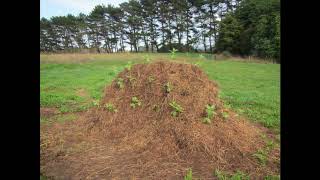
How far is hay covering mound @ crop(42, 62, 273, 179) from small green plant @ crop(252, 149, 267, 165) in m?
0.12

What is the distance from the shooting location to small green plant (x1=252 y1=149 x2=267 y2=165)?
5434 mm

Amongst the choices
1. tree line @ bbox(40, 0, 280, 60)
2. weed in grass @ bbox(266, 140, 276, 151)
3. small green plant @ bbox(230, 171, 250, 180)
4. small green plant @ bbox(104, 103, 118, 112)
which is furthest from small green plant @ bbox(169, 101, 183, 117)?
tree line @ bbox(40, 0, 280, 60)

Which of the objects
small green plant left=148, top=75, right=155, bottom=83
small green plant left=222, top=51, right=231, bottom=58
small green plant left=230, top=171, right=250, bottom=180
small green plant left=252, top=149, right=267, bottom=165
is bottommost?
small green plant left=230, top=171, right=250, bottom=180

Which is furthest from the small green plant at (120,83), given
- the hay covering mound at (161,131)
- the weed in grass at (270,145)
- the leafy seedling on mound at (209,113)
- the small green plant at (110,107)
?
the weed in grass at (270,145)

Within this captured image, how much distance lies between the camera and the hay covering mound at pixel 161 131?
5.21m

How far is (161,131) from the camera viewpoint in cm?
609

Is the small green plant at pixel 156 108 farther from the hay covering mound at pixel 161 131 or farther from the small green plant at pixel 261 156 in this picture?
the small green plant at pixel 261 156

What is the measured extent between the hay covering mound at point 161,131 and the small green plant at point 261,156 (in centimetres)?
12

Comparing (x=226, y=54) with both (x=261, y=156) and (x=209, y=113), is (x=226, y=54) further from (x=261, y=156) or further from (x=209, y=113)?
(x=261, y=156)

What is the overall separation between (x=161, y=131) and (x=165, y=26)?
41.9m

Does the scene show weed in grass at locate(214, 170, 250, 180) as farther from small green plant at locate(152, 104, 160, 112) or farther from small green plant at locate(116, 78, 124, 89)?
→ small green plant at locate(116, 78, 124, 89)

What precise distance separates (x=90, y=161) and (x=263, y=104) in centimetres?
712
